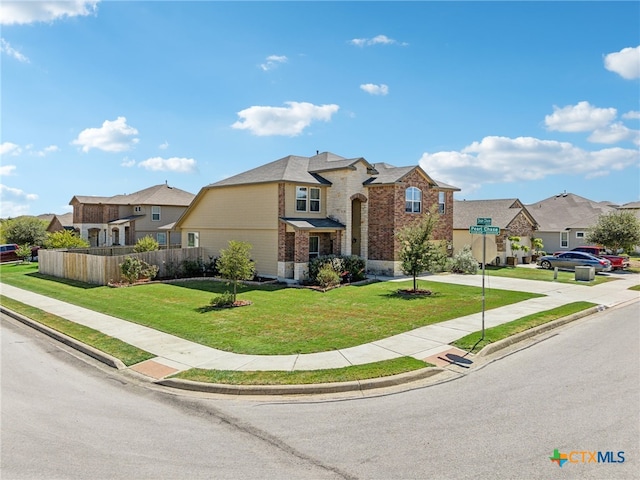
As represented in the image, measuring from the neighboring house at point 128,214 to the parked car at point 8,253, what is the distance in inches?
397

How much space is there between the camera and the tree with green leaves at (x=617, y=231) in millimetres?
33469

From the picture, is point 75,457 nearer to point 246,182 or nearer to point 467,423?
point 467,423

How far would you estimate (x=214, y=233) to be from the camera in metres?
29.3

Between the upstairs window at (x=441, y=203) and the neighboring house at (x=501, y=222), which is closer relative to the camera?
the upstairs window at (x=441, y=203)

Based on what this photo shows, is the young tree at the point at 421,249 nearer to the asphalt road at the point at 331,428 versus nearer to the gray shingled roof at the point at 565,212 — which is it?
the asphalt road at the point at 331,428

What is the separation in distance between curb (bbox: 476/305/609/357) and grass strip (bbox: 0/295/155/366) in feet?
29.1

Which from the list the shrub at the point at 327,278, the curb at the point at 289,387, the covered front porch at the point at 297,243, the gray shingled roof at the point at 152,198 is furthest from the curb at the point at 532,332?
the gray shingled roof at the point at 152,198

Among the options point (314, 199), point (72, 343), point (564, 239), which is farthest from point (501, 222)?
point (72, 343)

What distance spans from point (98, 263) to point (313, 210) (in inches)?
511

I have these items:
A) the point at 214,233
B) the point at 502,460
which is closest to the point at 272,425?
the point at 502,460

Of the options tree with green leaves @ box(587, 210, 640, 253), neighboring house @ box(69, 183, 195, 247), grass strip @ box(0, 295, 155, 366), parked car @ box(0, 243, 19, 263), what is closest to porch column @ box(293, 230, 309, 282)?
grass strip @ box(0, 295, 155, 366)

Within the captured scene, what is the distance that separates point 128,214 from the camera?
49.4 m

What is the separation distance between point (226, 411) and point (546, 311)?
43.7 feet

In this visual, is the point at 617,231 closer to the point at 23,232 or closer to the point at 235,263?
the point at 235,263
